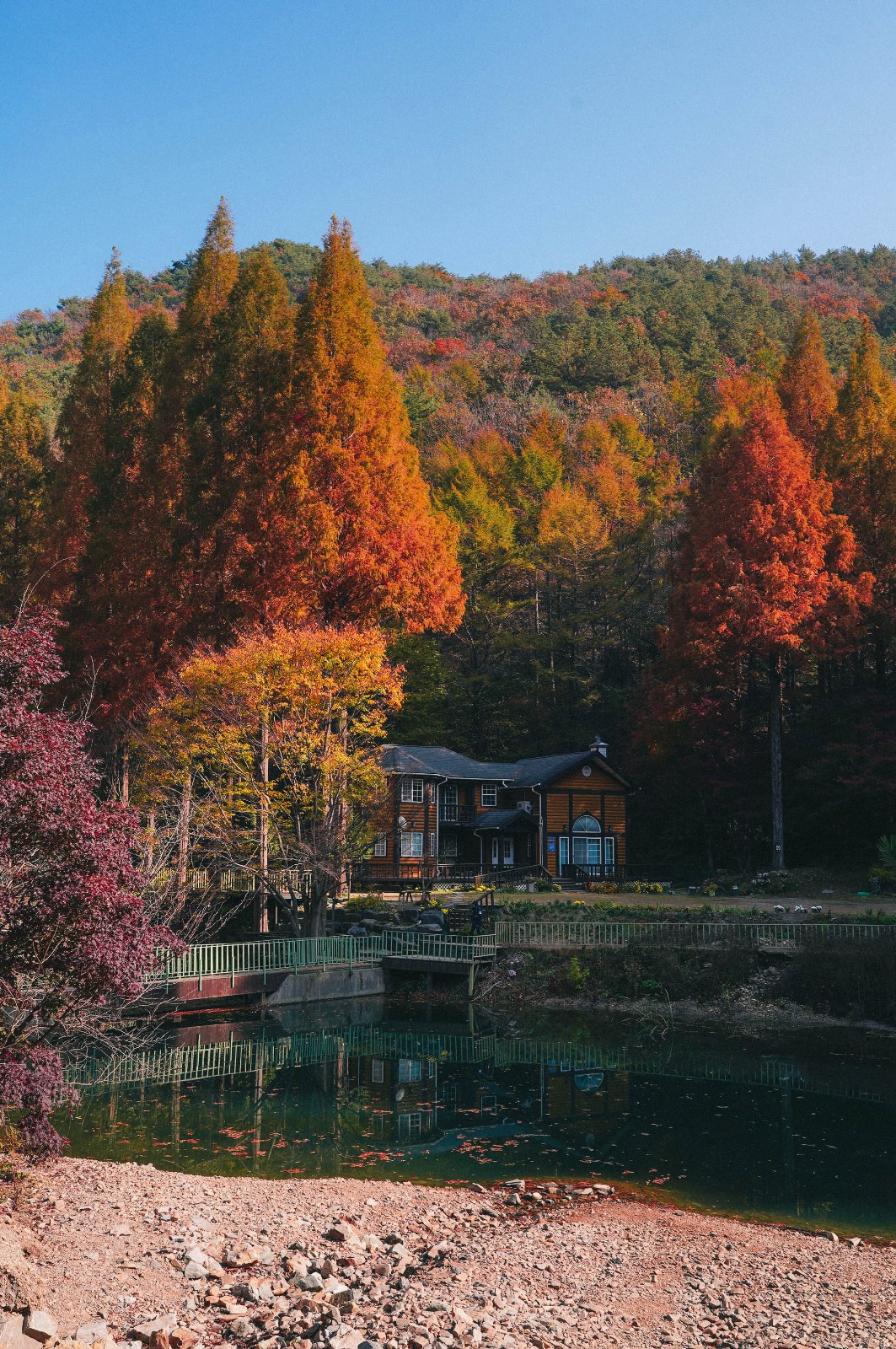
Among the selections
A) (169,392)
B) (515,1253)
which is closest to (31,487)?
(169,392)

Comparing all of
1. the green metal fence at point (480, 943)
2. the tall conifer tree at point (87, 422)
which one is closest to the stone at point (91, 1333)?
the green metal fence at point (480, 943)

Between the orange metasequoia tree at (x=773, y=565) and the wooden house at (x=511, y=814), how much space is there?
23.8 feet

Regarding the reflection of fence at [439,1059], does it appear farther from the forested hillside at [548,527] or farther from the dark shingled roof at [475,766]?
Result: the dark shingled roof at [475,766]

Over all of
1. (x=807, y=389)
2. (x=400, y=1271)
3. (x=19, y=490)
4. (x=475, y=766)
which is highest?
(x=807, y=389)

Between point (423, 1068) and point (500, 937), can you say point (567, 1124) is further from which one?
point (500, 937)

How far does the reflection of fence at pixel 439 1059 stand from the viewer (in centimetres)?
1892

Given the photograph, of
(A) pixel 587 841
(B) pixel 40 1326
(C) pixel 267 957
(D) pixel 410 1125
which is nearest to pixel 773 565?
(A) pixel 587 841

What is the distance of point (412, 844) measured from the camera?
40469 mm

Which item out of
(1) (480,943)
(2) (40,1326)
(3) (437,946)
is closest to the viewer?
(2) (40,1326)

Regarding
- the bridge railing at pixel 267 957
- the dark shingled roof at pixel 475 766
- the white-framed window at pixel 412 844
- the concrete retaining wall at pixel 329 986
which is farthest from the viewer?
the white-framed window at pixel 412 844

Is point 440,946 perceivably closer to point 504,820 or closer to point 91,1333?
point 504,820

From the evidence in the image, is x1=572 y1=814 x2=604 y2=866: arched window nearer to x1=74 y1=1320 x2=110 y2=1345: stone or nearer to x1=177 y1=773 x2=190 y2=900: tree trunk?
x1=177 y1=773 x2=190 y2=900: tree trunk

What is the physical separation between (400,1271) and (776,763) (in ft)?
94.8

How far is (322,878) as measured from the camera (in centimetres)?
2648
